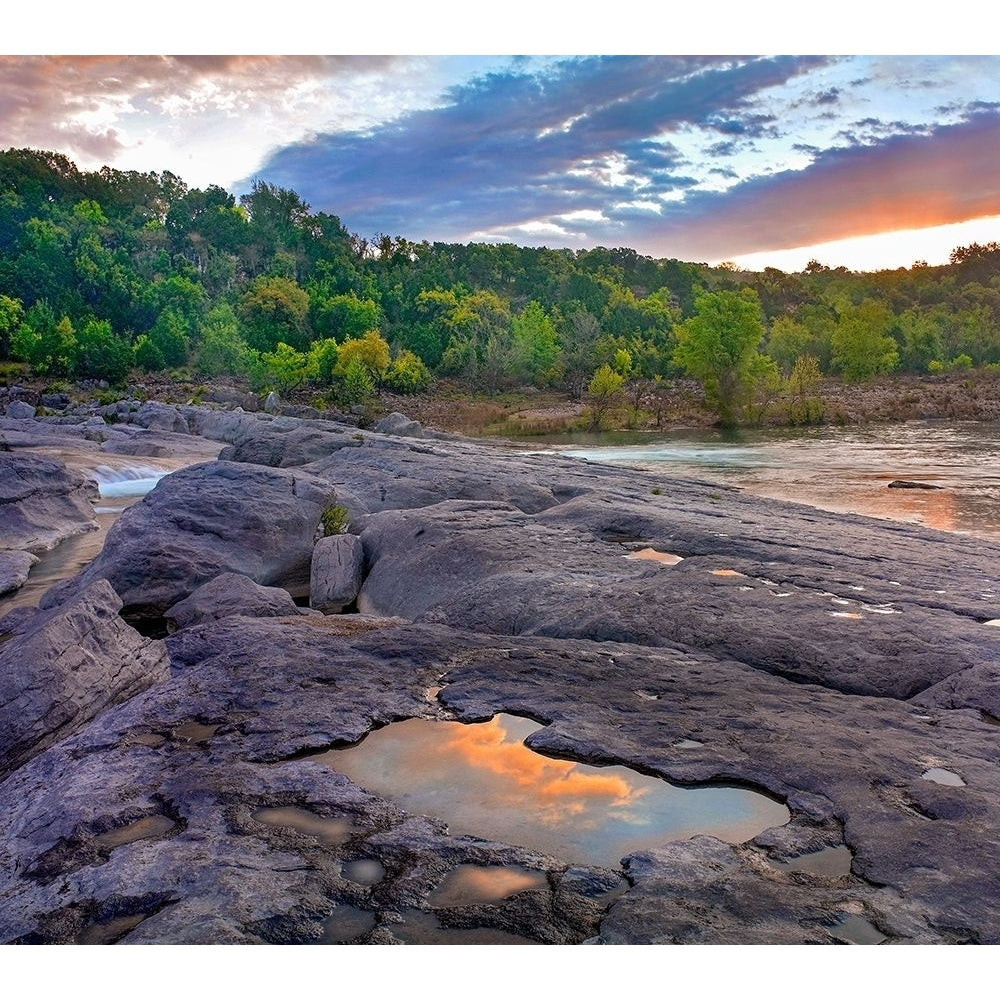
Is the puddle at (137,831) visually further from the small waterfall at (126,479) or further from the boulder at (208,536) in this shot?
the small waterfall at (126,479)

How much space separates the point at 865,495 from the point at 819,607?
15.8 metres

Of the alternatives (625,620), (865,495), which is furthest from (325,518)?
(865,495)

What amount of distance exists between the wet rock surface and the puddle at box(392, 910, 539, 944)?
0.04 feet

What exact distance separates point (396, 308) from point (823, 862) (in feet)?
270

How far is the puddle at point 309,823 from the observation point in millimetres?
4148

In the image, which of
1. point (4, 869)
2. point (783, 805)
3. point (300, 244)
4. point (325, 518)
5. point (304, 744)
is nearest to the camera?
point (4, 869)

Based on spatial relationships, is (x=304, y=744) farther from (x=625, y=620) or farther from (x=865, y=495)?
(x=865, y=495)

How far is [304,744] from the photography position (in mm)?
5195

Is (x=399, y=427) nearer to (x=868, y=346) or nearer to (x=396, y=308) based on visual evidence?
(x=396, y=308)

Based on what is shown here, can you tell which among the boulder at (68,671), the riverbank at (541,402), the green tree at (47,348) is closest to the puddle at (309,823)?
the boulder at (68,671)

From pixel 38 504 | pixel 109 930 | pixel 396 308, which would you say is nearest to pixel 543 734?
pixel 109 930

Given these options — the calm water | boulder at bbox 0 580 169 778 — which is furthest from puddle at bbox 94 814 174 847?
the calm water

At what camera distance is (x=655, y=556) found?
998cm

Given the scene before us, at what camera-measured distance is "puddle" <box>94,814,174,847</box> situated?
4149 mm
